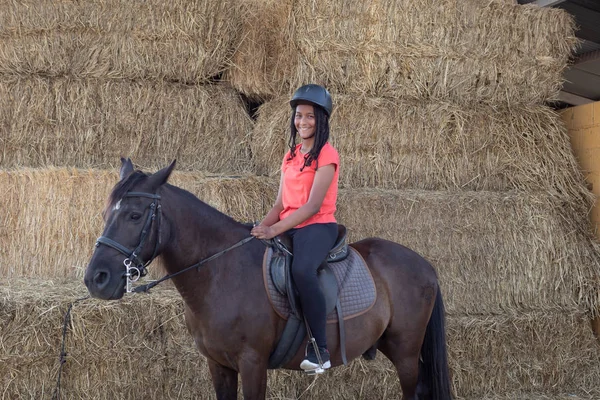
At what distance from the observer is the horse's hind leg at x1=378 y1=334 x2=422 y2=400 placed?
13.9 ft

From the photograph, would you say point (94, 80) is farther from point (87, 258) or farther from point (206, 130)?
point (87, 258)

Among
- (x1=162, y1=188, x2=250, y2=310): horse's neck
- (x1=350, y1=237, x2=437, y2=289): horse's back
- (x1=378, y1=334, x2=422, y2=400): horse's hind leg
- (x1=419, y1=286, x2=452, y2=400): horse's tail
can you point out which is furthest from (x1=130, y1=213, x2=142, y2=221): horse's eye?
(x1=419, y1=286, x2=452, y2=400): horse's tail

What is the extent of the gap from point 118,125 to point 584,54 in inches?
353

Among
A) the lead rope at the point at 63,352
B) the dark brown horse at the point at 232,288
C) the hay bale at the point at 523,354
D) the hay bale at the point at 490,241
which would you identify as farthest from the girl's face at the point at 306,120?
the hay bale at the point at 523,354

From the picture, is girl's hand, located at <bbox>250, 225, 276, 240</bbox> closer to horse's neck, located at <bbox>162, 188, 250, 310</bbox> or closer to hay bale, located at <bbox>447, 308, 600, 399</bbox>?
horse's neck, located at <bbox>162, 188, 250, 310</bbox>

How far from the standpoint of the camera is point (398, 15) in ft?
20.0

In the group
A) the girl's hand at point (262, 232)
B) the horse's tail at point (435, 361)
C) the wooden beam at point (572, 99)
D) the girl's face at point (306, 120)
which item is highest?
the girl's face at point (306, 120)

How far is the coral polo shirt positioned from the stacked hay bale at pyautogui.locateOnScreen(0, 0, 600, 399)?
1.51 metres

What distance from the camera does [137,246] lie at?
10.7 feet

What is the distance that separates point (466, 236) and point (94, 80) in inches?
152

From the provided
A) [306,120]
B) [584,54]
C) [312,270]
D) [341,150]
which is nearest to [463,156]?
[341,150]

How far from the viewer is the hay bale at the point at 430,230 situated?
5.24 m

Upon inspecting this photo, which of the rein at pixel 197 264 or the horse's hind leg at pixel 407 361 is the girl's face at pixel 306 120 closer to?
the rein at pixel 197 264

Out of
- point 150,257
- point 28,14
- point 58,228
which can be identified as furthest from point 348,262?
point 28,14
